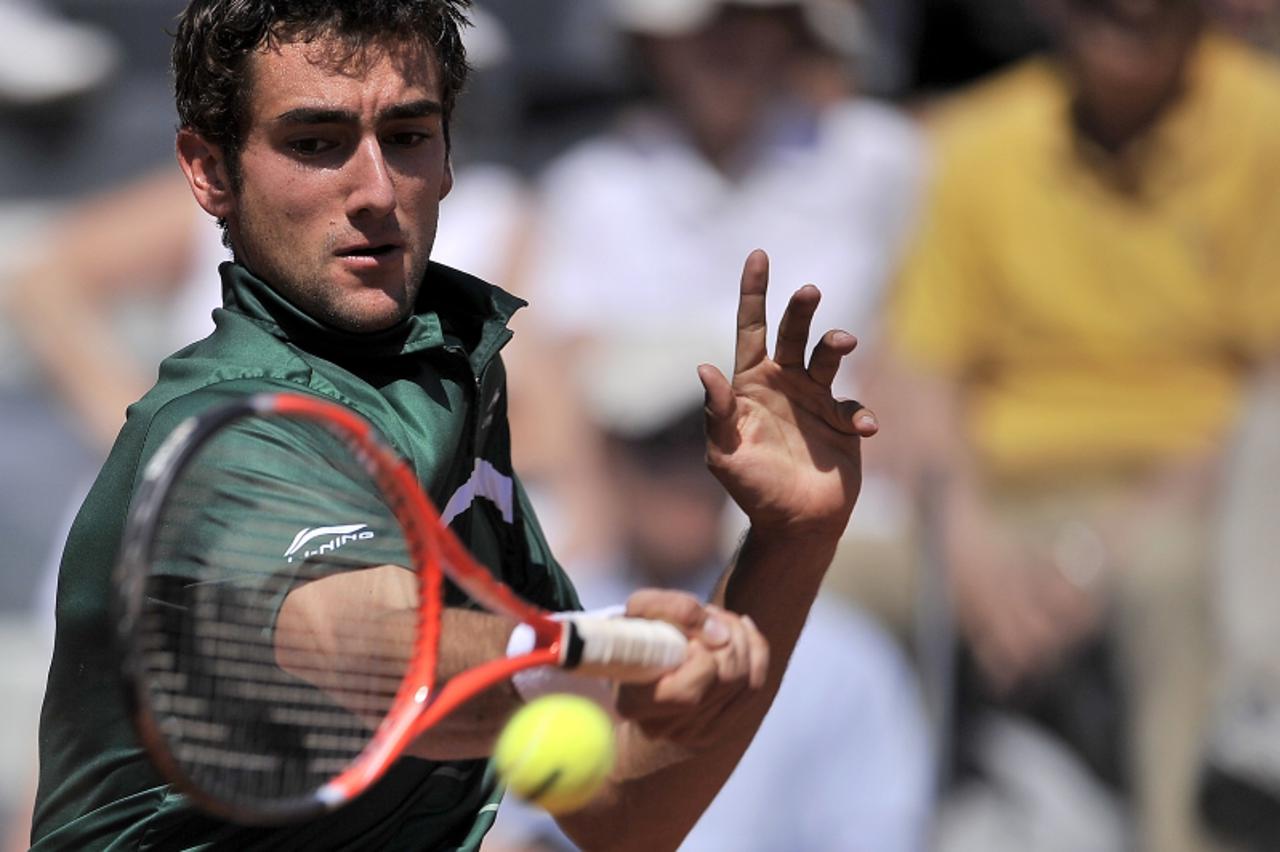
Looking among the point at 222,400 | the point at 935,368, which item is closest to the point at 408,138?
the point at 222,400

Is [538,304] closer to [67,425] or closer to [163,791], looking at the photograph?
[67,425]

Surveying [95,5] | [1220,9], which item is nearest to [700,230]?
[1220,9]

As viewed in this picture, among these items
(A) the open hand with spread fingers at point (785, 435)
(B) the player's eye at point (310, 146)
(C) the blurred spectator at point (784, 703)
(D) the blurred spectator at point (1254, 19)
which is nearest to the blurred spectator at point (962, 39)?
(D) the blurred spectator at point (1254, 19)

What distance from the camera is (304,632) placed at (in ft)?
8.18

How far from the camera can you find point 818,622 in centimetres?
573

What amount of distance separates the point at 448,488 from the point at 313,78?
59cm

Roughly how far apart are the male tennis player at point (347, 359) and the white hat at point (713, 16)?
3.36 metres

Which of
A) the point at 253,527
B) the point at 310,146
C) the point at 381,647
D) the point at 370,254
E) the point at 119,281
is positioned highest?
the point at 119,281

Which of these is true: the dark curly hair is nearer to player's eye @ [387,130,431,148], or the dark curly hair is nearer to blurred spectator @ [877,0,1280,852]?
player's eye @ [387,130,431,148]

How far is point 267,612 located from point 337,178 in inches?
23.9

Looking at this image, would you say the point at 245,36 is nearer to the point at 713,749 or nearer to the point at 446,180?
the point at 446,180

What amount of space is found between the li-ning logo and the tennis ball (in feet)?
1.03

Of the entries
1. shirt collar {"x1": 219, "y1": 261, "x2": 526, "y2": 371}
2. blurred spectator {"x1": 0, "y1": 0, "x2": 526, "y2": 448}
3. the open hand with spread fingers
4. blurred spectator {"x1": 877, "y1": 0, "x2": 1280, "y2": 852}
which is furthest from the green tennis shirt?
blurred spectator {"x1": 0, "y1": 0, "x2": 526, "y2": 448}

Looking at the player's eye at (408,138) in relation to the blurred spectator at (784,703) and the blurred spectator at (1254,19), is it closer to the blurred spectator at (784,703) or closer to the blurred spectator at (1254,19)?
the blurred spectator at (784,703)
